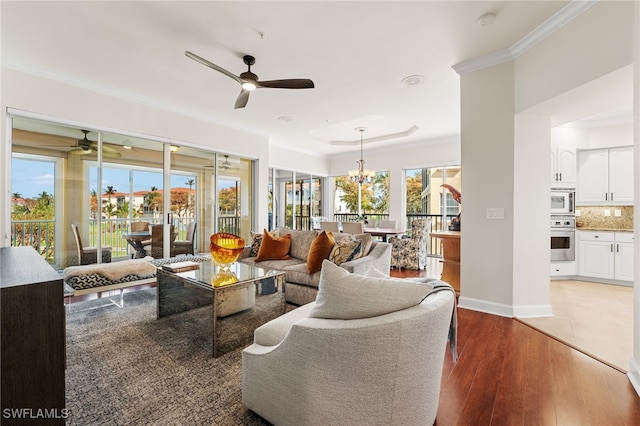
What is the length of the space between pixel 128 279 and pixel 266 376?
98.1 inches

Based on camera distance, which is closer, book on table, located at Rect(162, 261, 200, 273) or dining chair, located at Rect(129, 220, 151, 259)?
book on table, located at Rect(162, 261, 200, 273)

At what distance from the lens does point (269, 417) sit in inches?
57.6

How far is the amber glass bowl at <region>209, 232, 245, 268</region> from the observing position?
8.71ft

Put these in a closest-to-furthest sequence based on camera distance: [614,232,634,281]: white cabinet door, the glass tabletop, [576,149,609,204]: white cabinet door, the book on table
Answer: the glass tabletop
the book on table
[614,232,634,281]: white cabinet door
[576,149,609,204]: white cabinet door

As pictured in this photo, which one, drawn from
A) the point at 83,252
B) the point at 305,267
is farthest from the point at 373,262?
the point at 83,252

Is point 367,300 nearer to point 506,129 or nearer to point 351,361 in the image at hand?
point 351,361

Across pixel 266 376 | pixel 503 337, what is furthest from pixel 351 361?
pixel 503 337

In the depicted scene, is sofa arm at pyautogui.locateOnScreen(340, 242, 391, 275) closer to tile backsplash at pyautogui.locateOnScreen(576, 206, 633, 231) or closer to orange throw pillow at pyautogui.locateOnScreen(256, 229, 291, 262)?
orange throw pillow at pyautogui.locateOnScreen(256, 229, 291, 262)

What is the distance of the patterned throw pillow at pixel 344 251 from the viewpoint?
10.2ft

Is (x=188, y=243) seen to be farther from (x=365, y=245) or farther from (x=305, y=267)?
(x=365, y=245)

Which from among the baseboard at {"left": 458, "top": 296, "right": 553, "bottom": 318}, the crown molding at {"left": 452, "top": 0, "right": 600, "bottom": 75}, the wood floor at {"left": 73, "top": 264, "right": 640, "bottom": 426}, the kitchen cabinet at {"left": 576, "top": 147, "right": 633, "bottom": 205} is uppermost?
the crown molding at {"left": 452, "top": 0, "right": 600, "bottom": 75}

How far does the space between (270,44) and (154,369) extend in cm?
303

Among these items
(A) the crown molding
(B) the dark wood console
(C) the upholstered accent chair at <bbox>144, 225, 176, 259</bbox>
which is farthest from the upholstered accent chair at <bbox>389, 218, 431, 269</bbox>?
(B) the dark wood console

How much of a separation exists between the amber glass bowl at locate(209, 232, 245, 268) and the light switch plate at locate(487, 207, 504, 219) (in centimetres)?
270
